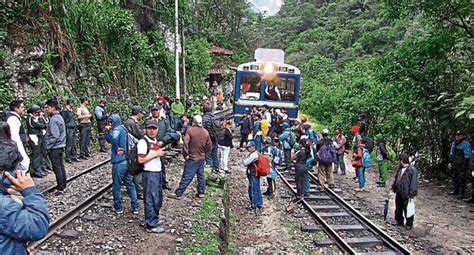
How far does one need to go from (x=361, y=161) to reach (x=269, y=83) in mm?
6655

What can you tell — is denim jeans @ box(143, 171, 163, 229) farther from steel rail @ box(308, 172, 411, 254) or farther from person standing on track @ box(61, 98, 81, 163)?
person standing on track @ box(61, 98, 81, 163)

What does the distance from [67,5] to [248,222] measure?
965 cm

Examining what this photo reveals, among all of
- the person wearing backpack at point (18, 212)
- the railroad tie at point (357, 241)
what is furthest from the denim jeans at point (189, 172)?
the person wearing backpack at point (18, 212)

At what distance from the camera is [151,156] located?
19.5ft

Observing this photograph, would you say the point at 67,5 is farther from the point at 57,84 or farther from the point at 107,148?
the point at 107,148

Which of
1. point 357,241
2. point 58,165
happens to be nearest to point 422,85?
point 357,241

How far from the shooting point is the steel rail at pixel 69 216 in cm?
545

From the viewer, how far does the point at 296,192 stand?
9742 mm

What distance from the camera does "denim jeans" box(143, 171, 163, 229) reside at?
238 inches

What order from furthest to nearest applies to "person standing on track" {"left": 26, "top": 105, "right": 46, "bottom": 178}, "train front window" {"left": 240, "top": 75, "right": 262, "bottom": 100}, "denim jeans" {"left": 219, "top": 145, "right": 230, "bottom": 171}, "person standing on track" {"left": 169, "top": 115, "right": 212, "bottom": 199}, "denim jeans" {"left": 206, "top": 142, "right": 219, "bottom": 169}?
1. "train front window" {"left": 240, "top": 75, "right": 262, "bottom": 100}
2. "denim jeans" {"left": 219, "top": 145, "right": 230, "bottom": 171}
3. "denim jeans" {"left": 206, "top": 142, "right": 219, "bottom": 169}
4. "person standing on track" {"left": 26, "top": 105, "right": 46, "bottom": 178}
5. "person standing on track" {"left": 169, "top": 115, "right": 212, "bottom": 199}

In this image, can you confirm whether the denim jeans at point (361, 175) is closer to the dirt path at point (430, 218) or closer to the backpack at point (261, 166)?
the dirt path at point (430, 218)

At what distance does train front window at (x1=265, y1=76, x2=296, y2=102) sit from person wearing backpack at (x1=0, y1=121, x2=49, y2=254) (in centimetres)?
1391

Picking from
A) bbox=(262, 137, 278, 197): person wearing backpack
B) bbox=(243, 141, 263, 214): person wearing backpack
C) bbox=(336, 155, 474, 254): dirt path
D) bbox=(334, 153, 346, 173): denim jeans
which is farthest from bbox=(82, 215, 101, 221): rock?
bbox=(334, 153, 346, 173): denim jeans

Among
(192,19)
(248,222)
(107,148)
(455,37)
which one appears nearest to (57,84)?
(107,148)
